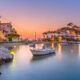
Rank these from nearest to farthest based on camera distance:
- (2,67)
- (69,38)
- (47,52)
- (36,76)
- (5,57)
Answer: (36,76), (2,67), (5,57), (47,52), (69,38)

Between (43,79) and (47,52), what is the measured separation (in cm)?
1593

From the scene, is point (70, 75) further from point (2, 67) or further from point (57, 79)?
point (2, 67)

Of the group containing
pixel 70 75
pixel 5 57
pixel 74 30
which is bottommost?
pixel 70 75

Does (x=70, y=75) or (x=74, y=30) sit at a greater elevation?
(x=74, y=30)

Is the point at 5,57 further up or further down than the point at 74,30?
further down

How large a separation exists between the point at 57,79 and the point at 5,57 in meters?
8.90

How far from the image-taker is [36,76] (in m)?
13.6

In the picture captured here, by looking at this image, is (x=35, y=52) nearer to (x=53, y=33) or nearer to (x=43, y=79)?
(x=43, y=79)

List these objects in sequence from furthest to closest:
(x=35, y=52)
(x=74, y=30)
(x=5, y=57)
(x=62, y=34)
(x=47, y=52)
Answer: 1. (x=74, y=30)
2. (x=62, y=34)
3. (x=47, y=52)
4. (x=35, y=52)
5. (x=5, y=57)

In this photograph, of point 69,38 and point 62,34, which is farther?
point 62,34

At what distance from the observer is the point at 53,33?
158500 millimetres

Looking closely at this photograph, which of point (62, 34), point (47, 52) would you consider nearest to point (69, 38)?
point (62, 34)

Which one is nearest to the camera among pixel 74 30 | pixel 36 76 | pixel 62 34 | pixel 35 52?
pixel 36 76

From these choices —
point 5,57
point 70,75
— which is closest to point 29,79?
point 70,75
